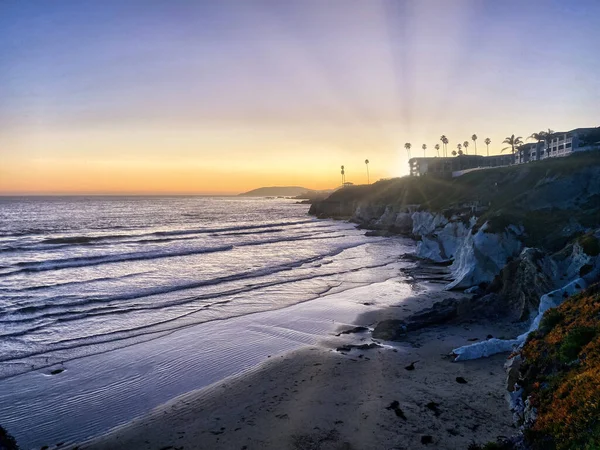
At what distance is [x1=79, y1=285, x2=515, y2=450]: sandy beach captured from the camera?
11281 mm

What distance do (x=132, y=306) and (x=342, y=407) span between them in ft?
61.9

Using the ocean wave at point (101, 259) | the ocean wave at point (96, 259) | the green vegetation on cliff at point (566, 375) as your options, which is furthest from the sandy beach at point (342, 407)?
the ocean wave at point (96, 259)

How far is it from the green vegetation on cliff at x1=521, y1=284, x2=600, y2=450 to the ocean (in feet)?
36.3

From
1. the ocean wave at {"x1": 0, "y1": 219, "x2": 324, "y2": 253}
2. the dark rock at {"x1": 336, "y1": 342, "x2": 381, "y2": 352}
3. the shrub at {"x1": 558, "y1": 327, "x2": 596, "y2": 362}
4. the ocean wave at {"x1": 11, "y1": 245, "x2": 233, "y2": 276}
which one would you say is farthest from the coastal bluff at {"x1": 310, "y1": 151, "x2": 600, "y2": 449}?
the ocean wave at {"x1": 0, "y1": 219, "x2": 324, "y2": 253}

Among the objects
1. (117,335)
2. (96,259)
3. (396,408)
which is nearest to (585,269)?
(396,408)

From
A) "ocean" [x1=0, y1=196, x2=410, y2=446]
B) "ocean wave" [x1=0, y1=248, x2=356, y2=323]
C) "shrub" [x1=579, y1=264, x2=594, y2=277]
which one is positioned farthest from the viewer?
"ocean wave" [x1=0, y1=248, x2=356, y2=323]

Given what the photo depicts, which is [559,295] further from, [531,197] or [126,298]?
[531,197]

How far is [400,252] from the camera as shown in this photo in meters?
50.1

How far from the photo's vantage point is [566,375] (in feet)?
32.2

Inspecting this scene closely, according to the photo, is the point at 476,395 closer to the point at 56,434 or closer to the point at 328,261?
the point at 56,434

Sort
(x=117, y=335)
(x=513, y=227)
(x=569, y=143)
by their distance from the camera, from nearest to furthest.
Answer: (x=117, y=335), (x=513, y=227), (x=569, y=143)

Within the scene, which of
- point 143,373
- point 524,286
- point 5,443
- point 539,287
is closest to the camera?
point 5,443

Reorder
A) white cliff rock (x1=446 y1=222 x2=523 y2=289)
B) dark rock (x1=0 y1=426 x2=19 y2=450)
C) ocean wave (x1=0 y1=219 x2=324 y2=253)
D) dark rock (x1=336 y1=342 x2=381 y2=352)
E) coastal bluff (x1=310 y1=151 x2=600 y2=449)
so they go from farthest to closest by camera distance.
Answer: ocean wave (x1=0 y1=219 x2=324 y2=253), white cliff rock (x1=446 y1=222 x2=523 y2=289), dark rock (x1=336 y1=342 x2=381 y2=352), dark rock (x1=0 y1=426 x2=19 y2=450), coastal bluff (x1=310 y1=151 x2=600 y2=449)

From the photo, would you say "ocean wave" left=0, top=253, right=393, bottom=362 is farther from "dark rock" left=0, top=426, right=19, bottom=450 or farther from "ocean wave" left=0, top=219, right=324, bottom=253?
"ocean wave" left=0, top=219, right=324, bottom=253
